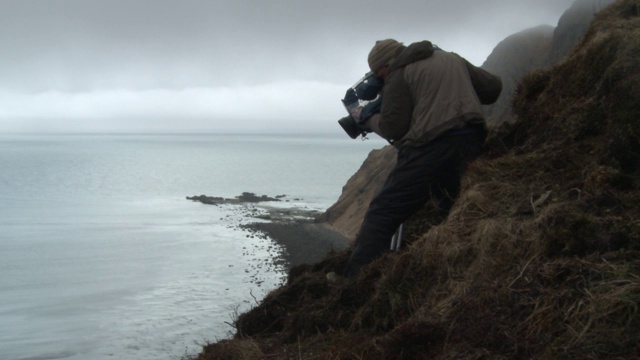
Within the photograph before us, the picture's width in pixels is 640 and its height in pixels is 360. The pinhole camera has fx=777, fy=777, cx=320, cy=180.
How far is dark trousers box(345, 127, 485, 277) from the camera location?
6633 millimetres

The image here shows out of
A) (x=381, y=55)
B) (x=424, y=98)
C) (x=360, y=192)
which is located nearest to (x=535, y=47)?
(x=360, y=192)

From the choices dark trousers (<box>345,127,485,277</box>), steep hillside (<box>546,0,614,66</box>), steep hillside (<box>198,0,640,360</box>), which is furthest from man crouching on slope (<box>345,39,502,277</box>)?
steep hillside (<box>546,0,614,66</box>)

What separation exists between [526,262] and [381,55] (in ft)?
8.46

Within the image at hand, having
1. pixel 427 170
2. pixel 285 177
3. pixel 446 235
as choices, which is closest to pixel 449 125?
pixel 427 170

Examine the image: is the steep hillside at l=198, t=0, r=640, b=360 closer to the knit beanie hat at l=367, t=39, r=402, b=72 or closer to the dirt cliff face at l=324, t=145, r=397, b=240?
the knit beanie hat at l=367, t=39, r=402, b=72

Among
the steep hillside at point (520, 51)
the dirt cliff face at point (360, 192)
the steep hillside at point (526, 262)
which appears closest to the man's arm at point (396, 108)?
the steep hillside at point (526, 262)

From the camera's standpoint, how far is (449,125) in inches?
258

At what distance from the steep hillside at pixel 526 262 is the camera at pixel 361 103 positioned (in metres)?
1.06

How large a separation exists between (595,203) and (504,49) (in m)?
27.3

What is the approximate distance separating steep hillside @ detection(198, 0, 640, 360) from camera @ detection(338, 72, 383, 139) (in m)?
1.06

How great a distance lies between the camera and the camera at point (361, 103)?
7.17 metres

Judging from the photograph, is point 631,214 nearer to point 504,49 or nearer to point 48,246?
point 504,49

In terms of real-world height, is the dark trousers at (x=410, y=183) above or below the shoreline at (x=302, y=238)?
above

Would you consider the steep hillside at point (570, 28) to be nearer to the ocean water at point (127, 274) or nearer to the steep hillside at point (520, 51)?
the steep hillside at point (520, 51)
